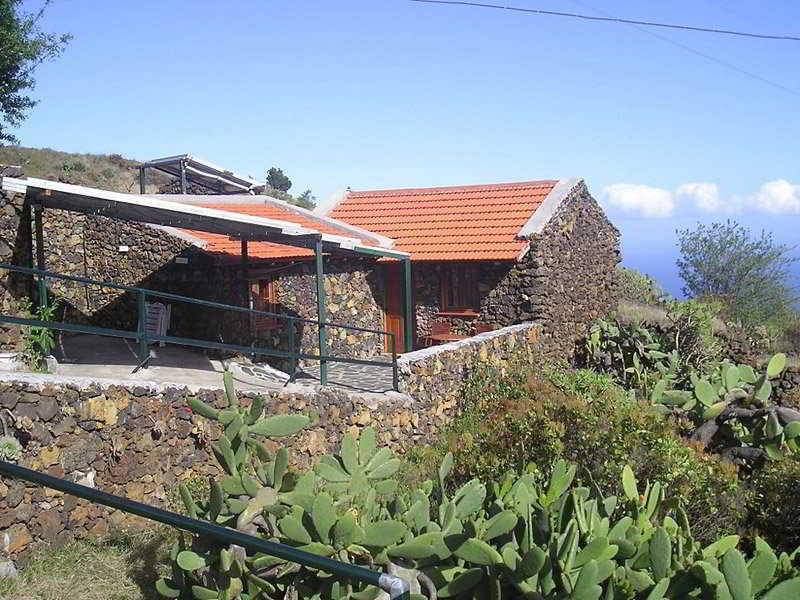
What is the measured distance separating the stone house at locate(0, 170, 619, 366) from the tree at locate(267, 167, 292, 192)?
32.1 meters

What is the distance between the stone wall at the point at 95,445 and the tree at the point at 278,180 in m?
45.8

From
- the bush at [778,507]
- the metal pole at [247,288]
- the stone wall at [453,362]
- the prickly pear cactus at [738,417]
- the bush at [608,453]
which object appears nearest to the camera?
the bush at [778,507]

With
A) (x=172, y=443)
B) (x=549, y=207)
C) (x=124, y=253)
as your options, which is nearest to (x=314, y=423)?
(x=172, y=443)

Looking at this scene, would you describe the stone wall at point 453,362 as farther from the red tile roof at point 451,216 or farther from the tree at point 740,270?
the tree at point 740,270

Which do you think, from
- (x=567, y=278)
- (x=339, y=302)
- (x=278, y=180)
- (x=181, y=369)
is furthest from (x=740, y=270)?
(x=278, y=180)

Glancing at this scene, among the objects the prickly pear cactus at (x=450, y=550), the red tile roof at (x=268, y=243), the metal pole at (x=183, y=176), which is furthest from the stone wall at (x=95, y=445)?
the metal pole at (x=183, y=176)

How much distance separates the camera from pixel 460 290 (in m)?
18.7

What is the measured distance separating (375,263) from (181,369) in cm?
797

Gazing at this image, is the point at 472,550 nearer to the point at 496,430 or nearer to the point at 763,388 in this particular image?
the point at 496,430

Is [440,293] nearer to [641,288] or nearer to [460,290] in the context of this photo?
[460,290]

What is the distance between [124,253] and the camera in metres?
15.3

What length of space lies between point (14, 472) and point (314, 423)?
674 centimetres

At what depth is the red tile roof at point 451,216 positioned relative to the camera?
18359 mm

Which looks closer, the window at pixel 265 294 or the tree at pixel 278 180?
the window at pixel 265 294
